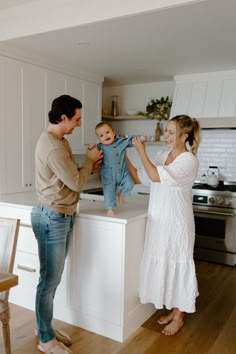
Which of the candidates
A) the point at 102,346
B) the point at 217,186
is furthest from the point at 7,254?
the point at 217,186

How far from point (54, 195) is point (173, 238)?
0.84 metres

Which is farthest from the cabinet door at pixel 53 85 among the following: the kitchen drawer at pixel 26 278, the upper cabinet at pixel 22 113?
the kitchen drawer at pixel 26 278

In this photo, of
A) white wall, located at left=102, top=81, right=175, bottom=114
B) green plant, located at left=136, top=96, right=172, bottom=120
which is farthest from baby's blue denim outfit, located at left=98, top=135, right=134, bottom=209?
white wall, located at left=102, top=81, right=175, bottom=114

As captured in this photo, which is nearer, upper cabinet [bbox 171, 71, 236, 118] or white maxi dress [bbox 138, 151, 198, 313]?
white maxi dress [bbox 138, 151, 198, 313]

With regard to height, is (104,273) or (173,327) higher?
(104,273)

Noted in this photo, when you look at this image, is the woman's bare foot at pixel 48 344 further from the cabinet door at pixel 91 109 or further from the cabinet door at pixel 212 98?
the cabinet door at pixel 212 98

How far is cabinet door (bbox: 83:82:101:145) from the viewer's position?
4117mm

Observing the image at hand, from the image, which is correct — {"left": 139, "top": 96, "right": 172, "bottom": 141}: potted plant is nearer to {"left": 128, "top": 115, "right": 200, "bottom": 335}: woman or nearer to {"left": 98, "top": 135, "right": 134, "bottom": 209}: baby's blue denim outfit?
{"left": 128, "top": 115, "right": 200, "bottom": 335}: woman

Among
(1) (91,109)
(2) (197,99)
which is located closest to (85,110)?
(1) (91,109)

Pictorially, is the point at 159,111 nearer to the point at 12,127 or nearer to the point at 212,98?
the point at 212,98

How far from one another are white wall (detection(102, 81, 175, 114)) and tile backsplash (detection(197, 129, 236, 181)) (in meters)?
0.76

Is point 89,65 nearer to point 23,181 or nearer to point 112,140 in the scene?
point 23,181

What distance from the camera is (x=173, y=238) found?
2.25 m

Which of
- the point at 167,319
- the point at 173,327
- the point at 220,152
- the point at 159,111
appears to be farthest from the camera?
the point at 159,111
